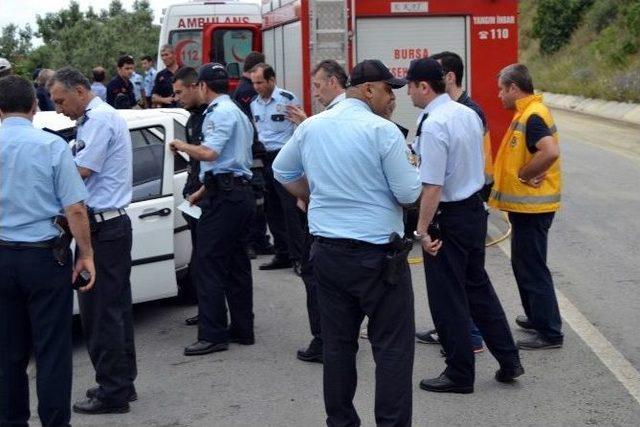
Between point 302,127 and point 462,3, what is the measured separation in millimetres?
Result: 6185

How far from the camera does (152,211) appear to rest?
7445mm

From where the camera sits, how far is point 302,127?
507cm

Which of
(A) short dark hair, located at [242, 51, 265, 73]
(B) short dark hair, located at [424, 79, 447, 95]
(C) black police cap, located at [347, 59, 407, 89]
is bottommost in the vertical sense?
(B) short dark hair, located at [424, 79, 447, 95]

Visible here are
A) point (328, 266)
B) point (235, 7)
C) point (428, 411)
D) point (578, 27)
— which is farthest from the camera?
point (578, 27)

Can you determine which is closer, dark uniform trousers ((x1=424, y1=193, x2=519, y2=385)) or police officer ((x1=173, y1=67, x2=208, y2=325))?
dark uniform trousers ((x1=424, y1=193, x2=519, y2=385))

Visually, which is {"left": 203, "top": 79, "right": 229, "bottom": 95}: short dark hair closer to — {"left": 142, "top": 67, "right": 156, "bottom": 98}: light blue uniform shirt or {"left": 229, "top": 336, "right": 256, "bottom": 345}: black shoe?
{"left": 229, "top": 336, "right": 256, "bottom": 345}: black shoe

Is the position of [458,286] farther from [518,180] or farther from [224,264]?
[224,264]

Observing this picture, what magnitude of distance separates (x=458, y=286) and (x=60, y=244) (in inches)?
88.1

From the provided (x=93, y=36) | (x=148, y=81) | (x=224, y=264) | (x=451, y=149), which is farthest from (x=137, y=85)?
(x=93, y=36)

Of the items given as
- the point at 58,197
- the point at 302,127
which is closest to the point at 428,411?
the point at 302,127

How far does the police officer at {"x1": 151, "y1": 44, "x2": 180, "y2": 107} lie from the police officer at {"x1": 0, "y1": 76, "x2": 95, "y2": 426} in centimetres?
953

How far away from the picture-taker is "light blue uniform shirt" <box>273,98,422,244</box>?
4.84 meters

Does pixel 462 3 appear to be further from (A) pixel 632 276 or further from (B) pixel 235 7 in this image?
(B) pixel 235 7

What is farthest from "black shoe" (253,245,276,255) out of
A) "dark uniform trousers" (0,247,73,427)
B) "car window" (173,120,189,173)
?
"dark uniform trousers" (0,247,73,427)
